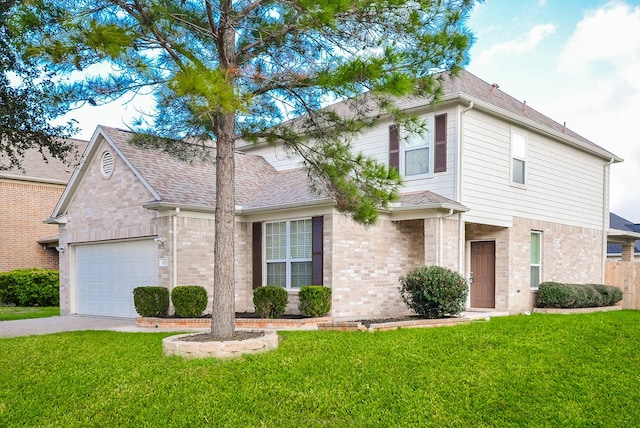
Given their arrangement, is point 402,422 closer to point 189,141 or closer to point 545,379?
point 545,379

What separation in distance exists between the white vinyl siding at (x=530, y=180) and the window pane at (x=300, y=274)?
4.18 metres

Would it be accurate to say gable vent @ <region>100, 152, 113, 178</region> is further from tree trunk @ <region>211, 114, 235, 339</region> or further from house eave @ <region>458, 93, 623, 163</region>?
house eave @ <region>458, 93, 623, 163</region>

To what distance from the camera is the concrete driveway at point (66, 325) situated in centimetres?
1236

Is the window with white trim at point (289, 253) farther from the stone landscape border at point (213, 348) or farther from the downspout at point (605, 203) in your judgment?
the downspout at point (605, 203)

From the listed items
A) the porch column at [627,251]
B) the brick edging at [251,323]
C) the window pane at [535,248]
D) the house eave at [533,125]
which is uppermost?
the house eave at [533,125]

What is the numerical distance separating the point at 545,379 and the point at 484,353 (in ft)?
4.29

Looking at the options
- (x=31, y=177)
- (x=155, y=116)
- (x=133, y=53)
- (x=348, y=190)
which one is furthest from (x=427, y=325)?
(x=31, y=177)

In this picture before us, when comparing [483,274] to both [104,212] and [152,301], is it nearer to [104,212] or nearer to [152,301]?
[152,301]

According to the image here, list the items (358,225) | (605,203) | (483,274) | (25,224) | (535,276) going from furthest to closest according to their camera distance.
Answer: (25,224)
(605,203)
(535,276)
(483,274)
(358,225)

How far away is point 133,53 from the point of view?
337 inches

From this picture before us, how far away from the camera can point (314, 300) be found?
12.8m

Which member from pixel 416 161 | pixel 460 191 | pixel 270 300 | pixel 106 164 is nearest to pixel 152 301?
pixel 270 300

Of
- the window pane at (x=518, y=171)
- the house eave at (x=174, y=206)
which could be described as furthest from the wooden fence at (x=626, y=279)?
the house eave at (x=174, y=206)

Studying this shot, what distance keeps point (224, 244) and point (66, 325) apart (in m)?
6.93
